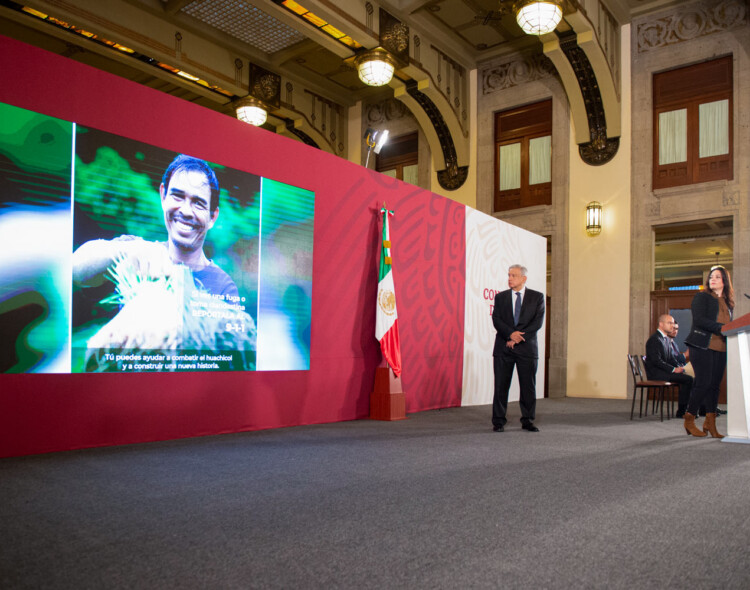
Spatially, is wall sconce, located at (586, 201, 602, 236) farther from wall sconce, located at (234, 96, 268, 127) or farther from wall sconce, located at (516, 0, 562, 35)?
wall sconce, located at (234, 96, 268, 127)

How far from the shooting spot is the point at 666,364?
293 inches

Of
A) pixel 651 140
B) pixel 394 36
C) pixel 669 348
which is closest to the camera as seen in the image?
pixel 669 348

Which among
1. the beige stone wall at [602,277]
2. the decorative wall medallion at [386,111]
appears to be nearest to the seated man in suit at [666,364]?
the beige stone wall at [602,277]

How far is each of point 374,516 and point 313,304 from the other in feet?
12.2

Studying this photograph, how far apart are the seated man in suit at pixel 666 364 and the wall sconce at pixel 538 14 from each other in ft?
13.7

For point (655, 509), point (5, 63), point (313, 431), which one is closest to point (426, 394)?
point (313, 431)

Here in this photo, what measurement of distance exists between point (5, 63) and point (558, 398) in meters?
9.26

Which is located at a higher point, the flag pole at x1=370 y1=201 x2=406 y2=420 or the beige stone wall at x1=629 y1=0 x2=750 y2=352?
the beige stone wall at x1=629 y1=0 x2=750 y2=352

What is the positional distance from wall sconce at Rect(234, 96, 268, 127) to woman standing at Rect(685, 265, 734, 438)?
932 cm

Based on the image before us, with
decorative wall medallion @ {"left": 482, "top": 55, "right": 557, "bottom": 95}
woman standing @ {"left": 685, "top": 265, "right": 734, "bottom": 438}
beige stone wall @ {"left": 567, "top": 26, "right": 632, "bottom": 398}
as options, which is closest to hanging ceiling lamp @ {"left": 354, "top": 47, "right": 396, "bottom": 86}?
decorative wall medallion @ {"left": 482, "top": 55, "right": 557, "bottom": 95}

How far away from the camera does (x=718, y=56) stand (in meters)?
10.2

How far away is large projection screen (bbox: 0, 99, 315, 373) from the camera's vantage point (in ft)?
13.8

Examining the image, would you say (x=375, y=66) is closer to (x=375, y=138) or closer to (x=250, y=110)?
(x=250, y=110)

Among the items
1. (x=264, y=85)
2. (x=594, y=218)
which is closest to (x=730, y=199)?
(x=594, y=218)
